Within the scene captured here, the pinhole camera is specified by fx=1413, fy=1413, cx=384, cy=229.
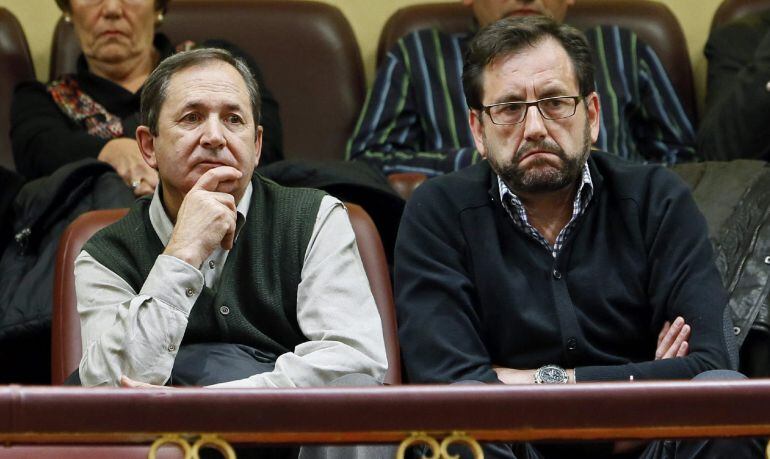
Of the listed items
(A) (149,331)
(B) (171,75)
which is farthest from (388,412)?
(B) (171,75)

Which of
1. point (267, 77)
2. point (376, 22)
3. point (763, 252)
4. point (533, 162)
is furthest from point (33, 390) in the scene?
point (376, 22)

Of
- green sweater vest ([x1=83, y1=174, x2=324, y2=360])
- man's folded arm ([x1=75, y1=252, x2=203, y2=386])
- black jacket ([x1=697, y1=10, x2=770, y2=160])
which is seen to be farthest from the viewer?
black jacket ([x1=697, y1=10, x2=770, y2=160])

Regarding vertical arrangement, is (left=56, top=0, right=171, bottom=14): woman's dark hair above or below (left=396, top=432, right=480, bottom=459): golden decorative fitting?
above

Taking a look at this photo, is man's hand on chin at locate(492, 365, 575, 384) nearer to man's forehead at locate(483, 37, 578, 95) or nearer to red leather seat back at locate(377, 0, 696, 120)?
man's forehead at locate(483, 37, 578, 95)

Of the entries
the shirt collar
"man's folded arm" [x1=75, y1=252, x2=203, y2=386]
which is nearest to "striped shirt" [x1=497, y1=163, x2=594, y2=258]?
the shirt collar

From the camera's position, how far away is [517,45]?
7.38 feet

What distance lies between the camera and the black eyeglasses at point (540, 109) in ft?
7.26

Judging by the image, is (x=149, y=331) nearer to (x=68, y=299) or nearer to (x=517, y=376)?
(x=68, y=299)

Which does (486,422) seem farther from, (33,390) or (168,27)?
(168,27)

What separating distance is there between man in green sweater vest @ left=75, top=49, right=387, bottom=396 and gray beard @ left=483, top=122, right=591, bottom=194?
28 cm

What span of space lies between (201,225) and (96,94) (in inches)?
45.9

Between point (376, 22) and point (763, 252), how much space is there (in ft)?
4.72

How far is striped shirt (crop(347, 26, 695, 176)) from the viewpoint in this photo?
3.12 m

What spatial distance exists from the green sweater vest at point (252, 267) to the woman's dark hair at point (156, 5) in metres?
1.12
